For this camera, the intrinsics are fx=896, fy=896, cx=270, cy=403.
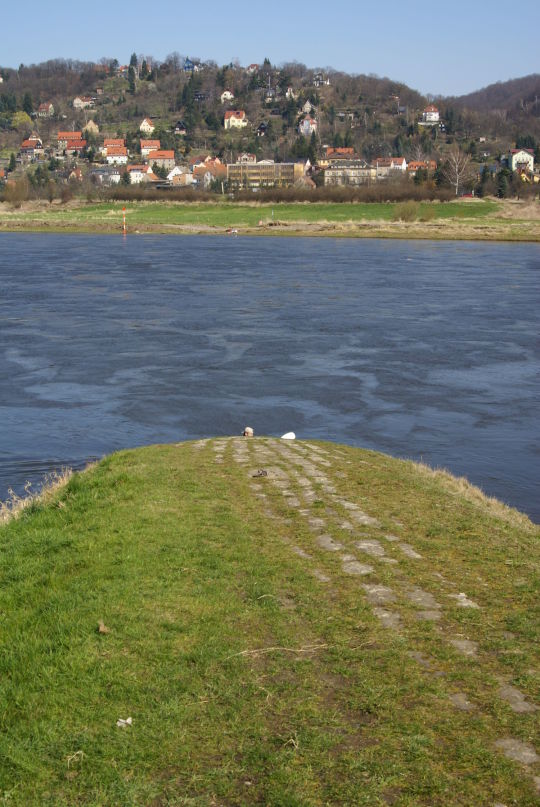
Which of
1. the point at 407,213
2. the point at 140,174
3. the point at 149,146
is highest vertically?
the point at 149,146

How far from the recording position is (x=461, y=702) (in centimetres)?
503

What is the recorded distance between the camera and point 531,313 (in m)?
31.3

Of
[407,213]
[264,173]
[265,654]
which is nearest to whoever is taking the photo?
[265,654]

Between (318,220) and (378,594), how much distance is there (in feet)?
256

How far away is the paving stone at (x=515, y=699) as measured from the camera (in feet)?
16.3

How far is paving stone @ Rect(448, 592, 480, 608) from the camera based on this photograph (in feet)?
21.1

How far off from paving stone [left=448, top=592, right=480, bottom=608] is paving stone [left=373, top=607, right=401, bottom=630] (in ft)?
1.84

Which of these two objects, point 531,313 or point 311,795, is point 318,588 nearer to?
point 311,795

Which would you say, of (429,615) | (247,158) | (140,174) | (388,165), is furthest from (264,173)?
(429,615)

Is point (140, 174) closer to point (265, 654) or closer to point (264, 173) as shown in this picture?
point (264, 173)

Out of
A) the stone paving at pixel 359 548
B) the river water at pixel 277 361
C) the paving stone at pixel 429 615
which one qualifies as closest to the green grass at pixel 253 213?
the river water at pixel 277 361

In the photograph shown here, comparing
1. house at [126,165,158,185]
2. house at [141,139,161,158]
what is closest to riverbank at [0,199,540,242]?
house at [126,165,158,185]

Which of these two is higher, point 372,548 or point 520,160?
point 520,160

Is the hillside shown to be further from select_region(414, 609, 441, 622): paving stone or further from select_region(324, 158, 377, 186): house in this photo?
select_region(324, 158, 377, 186): house
